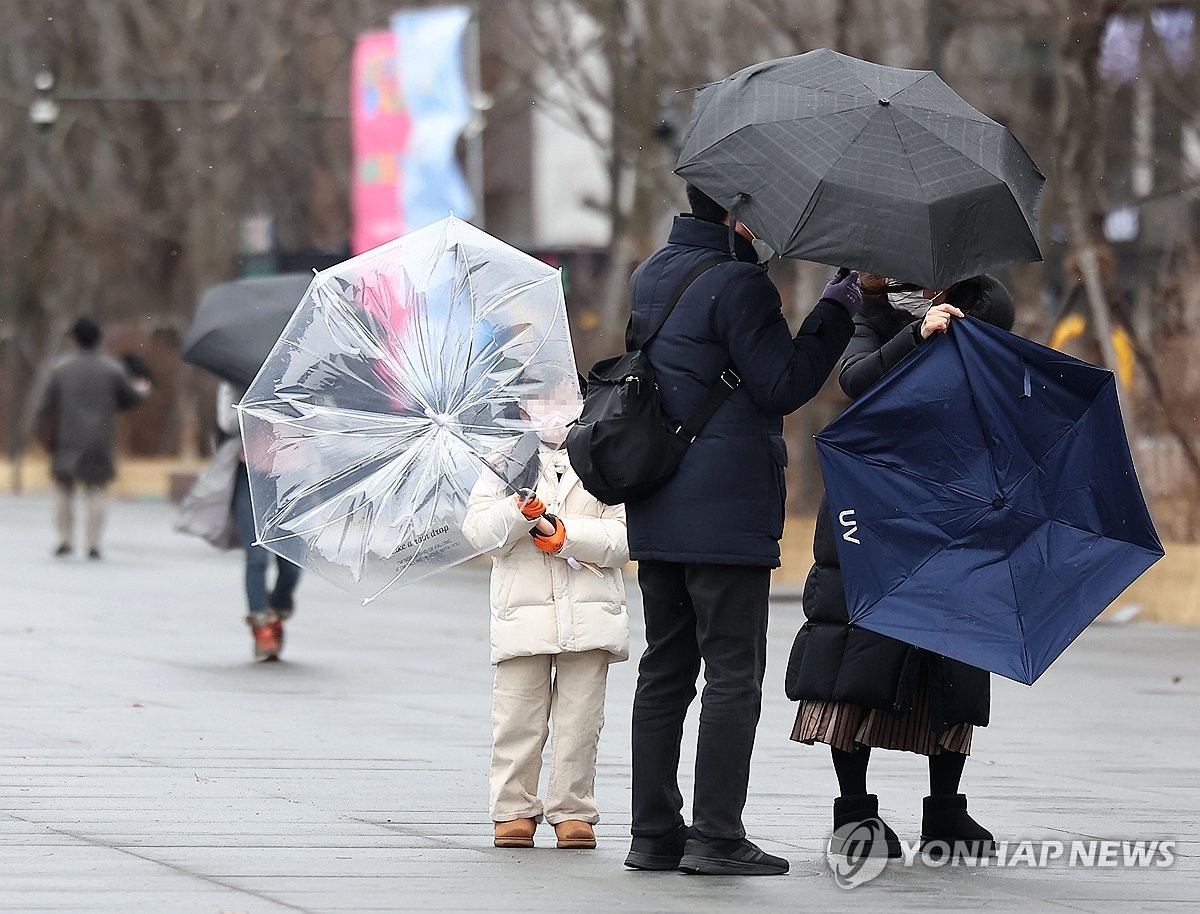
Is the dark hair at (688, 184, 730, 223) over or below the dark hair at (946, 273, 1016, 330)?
over

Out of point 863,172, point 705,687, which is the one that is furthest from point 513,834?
point 863,172

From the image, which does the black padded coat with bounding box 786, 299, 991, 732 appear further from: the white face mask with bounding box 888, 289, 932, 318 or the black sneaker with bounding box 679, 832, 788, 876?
the black sneaker with bounding box 679, 832, 788, 876

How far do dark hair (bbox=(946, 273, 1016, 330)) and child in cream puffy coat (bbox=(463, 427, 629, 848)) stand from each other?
47.5 inches

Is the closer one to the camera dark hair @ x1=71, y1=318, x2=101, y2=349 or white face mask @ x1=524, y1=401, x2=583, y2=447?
white face mask @ x1=524, y1=401, x2=583, y2=447

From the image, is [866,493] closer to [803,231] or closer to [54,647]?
[803,231]

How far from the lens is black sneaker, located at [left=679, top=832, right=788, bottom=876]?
6609 millimetres

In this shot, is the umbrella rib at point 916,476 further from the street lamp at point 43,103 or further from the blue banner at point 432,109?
the street lamp at point 43,103

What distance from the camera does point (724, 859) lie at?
6.62 metres

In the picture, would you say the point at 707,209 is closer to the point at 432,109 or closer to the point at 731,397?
the point at 731,397

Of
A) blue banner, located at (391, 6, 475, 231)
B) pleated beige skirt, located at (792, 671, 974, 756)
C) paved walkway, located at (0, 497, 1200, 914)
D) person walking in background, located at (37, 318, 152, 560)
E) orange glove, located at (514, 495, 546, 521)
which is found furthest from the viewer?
blue banner, located at (391, 6, 475, 231)

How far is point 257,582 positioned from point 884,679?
644 cm

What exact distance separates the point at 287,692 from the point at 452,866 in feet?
16.1

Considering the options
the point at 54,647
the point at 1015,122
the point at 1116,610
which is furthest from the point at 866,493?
the point at 1015,122

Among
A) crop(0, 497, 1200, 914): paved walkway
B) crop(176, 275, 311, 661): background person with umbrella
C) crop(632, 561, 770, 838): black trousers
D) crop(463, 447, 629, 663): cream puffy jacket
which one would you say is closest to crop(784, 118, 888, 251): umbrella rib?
crop(632, 561, 770, 838): black trousers
